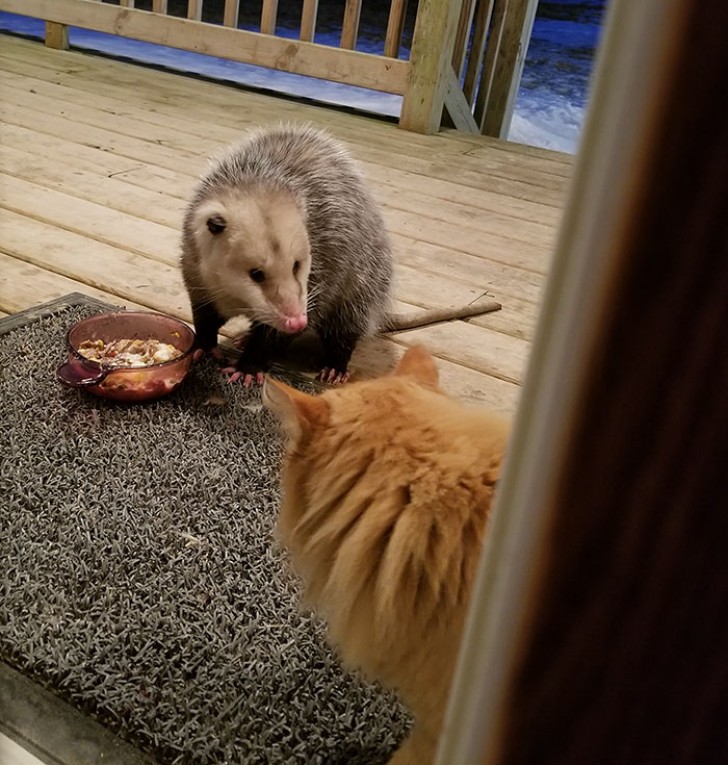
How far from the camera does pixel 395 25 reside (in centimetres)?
372

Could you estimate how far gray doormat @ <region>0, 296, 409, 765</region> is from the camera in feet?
3.07

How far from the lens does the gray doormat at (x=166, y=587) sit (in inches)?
36.8

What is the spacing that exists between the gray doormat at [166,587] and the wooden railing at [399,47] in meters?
2.75

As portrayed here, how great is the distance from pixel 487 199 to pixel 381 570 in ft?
8.40

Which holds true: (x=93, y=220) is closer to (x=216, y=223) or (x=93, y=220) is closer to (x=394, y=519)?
(x=216, y=223)

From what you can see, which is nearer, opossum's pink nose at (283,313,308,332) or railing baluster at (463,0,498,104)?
opossum's pink nose at (283,313,308,332)

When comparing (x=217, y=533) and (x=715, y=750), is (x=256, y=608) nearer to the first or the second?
(x=217, y=533)

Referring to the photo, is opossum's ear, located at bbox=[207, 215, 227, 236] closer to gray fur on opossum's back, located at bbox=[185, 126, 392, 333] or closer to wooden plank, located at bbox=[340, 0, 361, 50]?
gray fur on opossum's back, located at bbox=[185, 126, 392, 333]

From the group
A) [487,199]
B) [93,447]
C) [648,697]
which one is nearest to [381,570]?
[648,697]

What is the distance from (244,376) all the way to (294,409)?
1.00 meters

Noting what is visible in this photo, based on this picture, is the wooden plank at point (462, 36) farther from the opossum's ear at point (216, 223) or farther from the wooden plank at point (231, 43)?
the opossum's ear at point (216, 223)

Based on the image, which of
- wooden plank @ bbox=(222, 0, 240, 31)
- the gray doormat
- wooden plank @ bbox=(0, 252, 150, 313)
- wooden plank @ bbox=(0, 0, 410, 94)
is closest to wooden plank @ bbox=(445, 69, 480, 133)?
wooden plank @ bbox=(0, 0, 410, 94)

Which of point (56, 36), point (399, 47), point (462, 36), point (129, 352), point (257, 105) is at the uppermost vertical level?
point (462, 36)

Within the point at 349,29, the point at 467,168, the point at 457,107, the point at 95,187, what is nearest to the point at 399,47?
the point at 349,29
